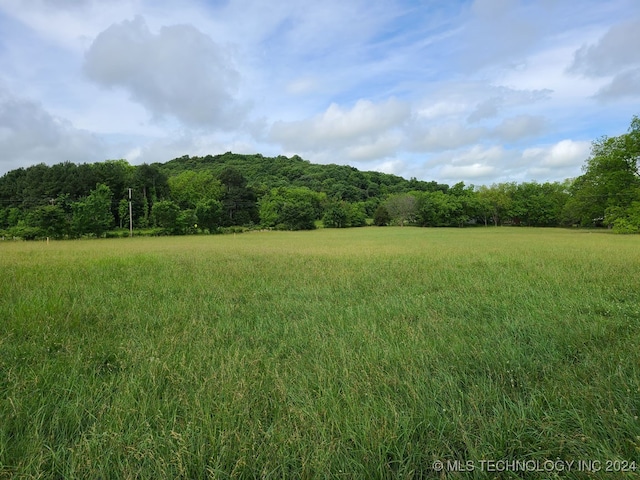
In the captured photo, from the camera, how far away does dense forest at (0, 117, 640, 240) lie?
4503cm

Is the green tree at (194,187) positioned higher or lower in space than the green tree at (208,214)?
higher

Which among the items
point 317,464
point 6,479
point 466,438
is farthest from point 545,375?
point 6,479

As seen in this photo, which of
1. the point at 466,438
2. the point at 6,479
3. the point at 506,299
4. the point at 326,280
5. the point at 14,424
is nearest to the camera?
the point at 6,479

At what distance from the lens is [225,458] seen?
→ 98.9 inches

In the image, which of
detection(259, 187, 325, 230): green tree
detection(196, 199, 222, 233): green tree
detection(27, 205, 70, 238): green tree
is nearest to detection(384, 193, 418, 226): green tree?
detection(259, 187, 325, 230): green tree

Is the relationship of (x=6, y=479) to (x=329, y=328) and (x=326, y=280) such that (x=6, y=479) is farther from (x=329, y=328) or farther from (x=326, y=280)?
(x=326, y=280)

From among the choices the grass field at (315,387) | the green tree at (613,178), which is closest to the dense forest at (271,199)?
the green tree at (613,178)

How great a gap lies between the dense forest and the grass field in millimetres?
50086

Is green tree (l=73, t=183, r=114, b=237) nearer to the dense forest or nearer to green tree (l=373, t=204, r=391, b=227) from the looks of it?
the dense forest

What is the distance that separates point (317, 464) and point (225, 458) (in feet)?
2.35

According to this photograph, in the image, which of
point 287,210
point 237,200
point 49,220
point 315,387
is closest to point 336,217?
point 287,210

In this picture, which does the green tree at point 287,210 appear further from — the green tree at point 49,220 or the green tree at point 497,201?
the green tree at point 497,201

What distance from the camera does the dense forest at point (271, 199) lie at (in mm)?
45031

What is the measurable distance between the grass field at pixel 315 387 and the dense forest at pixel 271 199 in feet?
164
